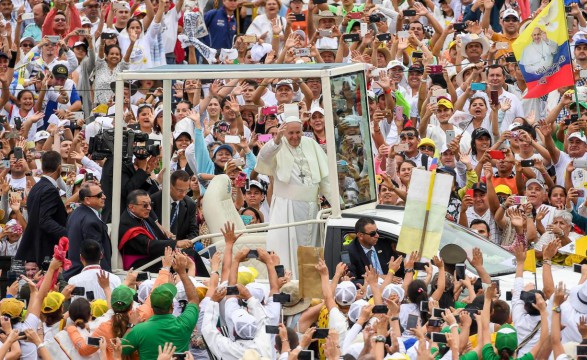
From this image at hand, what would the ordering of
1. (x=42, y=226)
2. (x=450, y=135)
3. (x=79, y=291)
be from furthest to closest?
(x=450, y=135) → (x=42, y=226) → (x=79, y=291)

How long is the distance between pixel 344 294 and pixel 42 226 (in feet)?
12.8

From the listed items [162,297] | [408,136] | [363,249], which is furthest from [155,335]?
[408,136]

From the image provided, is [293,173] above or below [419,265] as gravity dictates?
A: above

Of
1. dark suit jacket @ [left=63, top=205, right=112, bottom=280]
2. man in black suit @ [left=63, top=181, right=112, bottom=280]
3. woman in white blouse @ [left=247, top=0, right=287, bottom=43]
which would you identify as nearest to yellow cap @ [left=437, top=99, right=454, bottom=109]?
woman in white blouse @ [left=247, top=0, right=287, bottom=43]

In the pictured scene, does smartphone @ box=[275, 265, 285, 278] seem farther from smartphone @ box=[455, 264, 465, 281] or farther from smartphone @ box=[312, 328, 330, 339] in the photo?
smartphone @ box=[312, 328, 330, 339]

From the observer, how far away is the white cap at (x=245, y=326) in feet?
39.9

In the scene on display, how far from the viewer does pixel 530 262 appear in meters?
13.6

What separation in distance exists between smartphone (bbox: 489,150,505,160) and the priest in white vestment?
3.20 m

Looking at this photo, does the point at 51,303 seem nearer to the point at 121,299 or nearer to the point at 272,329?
the point at 121,299

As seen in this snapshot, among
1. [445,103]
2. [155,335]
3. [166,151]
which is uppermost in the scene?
[166,151]

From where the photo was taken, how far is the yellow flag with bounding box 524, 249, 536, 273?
13531mm

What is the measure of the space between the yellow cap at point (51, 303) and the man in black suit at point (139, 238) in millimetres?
1834

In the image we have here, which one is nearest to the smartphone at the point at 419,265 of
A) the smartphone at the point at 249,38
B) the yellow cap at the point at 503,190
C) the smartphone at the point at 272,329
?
the smartphone at the point at 272,329

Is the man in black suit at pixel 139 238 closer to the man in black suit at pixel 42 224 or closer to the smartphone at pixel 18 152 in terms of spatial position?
the man in black suit at pixel 42 224
